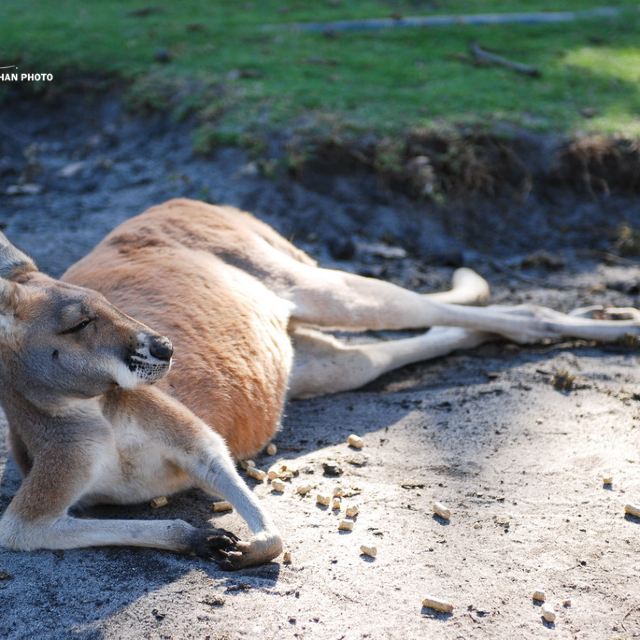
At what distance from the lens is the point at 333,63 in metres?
7.73

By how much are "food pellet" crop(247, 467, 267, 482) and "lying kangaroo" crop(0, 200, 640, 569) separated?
11 centimetres

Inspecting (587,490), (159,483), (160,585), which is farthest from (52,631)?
(587,490)

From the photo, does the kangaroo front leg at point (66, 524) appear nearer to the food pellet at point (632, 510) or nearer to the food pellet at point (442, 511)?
the food pellet at point (442, 511)

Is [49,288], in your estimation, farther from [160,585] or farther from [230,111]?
[230,111]

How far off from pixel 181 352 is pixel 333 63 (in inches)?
186

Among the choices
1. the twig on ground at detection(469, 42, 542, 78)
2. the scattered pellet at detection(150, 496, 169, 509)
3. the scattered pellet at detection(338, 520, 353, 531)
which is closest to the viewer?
the scattered pellet at detection(338, 520, 353, 531)

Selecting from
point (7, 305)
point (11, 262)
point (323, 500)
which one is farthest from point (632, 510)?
point (11, 262)

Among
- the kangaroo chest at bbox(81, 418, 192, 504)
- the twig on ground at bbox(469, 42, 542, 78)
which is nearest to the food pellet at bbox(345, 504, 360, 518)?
the kangaroo chest at bbox(81, 418, 192, 504)

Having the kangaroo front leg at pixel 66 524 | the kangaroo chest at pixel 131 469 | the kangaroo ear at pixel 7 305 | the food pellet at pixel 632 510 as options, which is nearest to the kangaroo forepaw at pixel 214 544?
the kangaroo front leg at pixel 66 524

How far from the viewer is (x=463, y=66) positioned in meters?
7.73

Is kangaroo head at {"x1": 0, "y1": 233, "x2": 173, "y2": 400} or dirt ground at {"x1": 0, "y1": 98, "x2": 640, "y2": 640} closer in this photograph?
dirt ground at {"x1": 0, "y1": 98, "x2": 640, "y2": 640}

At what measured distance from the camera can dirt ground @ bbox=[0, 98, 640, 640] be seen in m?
2.72

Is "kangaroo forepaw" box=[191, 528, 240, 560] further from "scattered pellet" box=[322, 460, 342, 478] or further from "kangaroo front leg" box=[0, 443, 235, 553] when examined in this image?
"scattered pellet" box=[322, 460, 342, 478]

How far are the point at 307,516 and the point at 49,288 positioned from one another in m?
1.14
